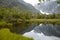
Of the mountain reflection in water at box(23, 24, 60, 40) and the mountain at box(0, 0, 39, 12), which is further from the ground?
the mountain at box(0, 0, 39, 12)

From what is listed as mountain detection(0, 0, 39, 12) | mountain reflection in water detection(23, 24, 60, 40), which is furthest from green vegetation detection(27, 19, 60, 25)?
mountain detection(0, 0, 39, 12)

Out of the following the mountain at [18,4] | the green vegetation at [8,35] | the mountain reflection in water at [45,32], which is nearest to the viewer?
the green vegetation at [8,35]

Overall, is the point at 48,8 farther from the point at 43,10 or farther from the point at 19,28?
the point at 19,28

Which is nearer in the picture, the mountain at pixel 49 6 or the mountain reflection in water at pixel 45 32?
the mountain reflection in water at pixel 45 32

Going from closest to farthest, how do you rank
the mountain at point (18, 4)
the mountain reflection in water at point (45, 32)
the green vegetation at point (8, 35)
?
the green vegetation at point (8, 35) < the mountain reflection in water at point (45, 32) < the mountain at point (18, 4)

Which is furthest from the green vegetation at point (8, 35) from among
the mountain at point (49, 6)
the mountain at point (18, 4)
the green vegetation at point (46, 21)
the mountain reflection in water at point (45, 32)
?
the mountain at point (49, 6)

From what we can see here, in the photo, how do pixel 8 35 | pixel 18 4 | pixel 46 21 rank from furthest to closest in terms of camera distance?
pixel 18 4 → pixel 46 21 → pixel 8 35

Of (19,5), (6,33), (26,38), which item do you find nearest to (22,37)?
(26,38)

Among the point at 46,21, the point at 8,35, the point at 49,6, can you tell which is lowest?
the point at 8,35

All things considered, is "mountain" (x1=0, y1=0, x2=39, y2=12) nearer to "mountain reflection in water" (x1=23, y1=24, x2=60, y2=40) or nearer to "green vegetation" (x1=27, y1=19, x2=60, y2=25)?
"green vegetation" (x1=27, y1=19, x2=60, y2=25)

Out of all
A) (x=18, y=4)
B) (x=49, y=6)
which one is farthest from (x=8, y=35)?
(x=49, y=6)

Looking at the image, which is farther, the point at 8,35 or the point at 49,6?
the point at 49,6

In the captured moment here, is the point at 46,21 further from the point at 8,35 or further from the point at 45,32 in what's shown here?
the point at 8,35

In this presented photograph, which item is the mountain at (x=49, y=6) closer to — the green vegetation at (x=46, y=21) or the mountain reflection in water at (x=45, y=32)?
the green vegetation at (x=46, y=21)
